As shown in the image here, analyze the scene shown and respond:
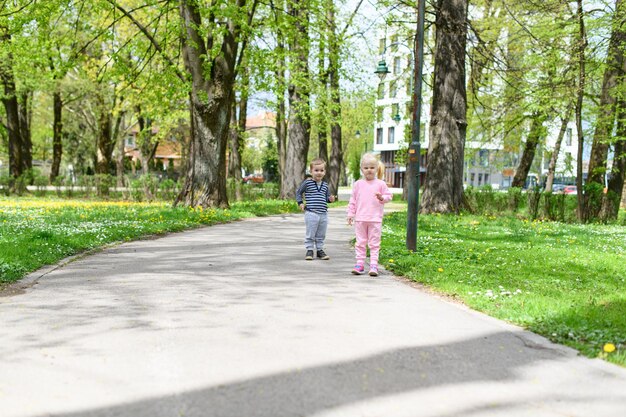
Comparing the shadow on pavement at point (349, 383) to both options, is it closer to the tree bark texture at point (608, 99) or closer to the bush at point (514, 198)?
the tree bark texture at point (608, 99)

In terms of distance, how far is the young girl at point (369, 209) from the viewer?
326 inches

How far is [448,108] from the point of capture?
1788 cm

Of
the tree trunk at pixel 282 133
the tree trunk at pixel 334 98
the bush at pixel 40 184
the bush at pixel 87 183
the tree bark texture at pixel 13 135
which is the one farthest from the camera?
the tree bark texture at pixel 13 135

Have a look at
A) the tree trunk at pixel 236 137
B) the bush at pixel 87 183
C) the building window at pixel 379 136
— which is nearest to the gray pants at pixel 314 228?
the tree trunk at pixel 236 137

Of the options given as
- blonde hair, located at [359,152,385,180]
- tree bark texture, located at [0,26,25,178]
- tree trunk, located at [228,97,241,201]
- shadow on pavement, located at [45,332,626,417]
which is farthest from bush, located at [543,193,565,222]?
tree bark texture, located at [0,26,25,178]

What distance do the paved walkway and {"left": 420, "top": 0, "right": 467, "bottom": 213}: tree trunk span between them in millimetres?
10965

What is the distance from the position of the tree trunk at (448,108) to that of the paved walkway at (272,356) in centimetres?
1097

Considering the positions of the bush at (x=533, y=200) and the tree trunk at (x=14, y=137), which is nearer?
the bush at (x=533, y=200)

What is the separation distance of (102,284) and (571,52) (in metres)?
16.8

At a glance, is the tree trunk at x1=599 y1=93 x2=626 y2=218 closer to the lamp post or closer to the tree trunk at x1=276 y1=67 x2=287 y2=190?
the lamp post

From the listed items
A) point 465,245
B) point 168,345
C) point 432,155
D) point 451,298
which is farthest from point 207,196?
point 168,345

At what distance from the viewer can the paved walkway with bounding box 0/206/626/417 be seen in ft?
11.3

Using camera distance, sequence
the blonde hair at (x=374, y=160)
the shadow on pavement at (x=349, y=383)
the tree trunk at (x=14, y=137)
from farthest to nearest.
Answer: the tree trunk at (x=14, y=137)
the blonde hair at (x=374, y=160)
the shadow on pavement at (x=349, y=383)

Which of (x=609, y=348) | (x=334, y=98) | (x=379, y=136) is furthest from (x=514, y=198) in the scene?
(x=379, y=136)
